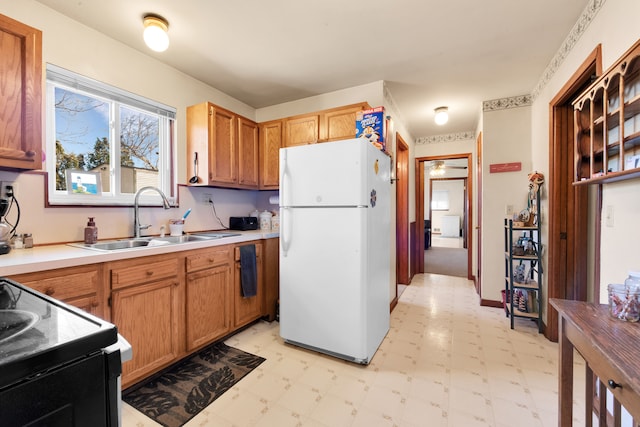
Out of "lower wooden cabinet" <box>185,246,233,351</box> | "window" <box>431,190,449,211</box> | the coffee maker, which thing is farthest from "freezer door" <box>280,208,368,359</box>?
"window" <box>431,190,449,211</box>

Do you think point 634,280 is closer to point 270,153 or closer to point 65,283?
point 65,283

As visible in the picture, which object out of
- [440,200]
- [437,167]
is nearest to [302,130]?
[437,167]

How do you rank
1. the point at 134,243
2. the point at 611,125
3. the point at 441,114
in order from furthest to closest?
the point at 441,114, the point at 134,243, the point at 611,125

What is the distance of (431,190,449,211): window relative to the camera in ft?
35.4

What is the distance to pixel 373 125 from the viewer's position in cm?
247

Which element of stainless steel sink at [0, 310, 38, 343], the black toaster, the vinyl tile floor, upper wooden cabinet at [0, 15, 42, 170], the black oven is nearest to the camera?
the black oven

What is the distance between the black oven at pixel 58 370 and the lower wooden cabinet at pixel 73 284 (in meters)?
0.77

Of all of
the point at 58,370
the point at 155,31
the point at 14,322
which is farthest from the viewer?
the point at 155,31

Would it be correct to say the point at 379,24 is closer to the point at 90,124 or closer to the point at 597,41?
the point at 597,41

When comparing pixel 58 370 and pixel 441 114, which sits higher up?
pixel 441 114

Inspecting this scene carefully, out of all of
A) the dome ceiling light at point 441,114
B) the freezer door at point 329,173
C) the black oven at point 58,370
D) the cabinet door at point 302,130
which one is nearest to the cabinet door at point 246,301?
the freezer door at point 329,173

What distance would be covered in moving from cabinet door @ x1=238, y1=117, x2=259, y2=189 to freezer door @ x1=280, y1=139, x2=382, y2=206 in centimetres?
91

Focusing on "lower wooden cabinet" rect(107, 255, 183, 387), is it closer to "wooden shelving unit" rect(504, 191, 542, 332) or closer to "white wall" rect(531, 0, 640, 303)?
"white wall" rect(531, 0, 640, 303)

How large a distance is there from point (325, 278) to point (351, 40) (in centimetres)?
184
